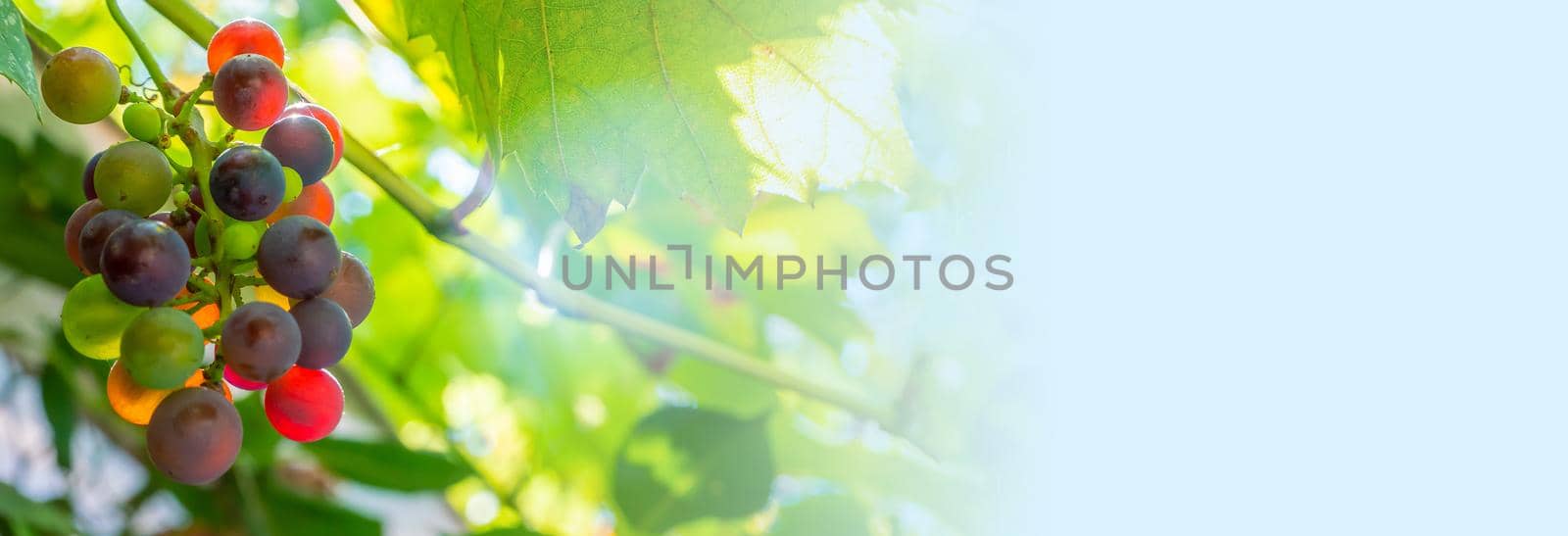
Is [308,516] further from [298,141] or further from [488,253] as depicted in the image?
[298,141]

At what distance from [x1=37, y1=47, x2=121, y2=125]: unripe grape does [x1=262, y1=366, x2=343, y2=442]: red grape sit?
3.3 inches

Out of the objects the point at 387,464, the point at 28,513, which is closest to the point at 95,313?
the point at 28,513

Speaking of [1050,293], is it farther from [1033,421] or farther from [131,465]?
[131,465]

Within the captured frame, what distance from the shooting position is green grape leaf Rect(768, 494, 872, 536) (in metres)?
0.89

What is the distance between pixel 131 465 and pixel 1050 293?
80 cm

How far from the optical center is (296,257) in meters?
0.29

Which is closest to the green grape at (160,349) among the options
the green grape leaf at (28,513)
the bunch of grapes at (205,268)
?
the bunch of grapes at (205,268)

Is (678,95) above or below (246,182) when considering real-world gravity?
above

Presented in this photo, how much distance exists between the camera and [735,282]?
3.30 ft

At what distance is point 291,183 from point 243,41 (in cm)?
6

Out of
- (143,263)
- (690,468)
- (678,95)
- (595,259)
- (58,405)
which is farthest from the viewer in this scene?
(595,259)

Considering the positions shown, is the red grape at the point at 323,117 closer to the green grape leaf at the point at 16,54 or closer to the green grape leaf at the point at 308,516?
the green grape leaf at the point at 16,54

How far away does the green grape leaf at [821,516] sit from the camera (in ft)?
2.91

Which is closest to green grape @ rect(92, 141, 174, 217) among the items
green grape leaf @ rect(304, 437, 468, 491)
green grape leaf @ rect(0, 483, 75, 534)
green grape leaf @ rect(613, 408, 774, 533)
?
green grape leaf @ rect(0, 483, 75, 534)
